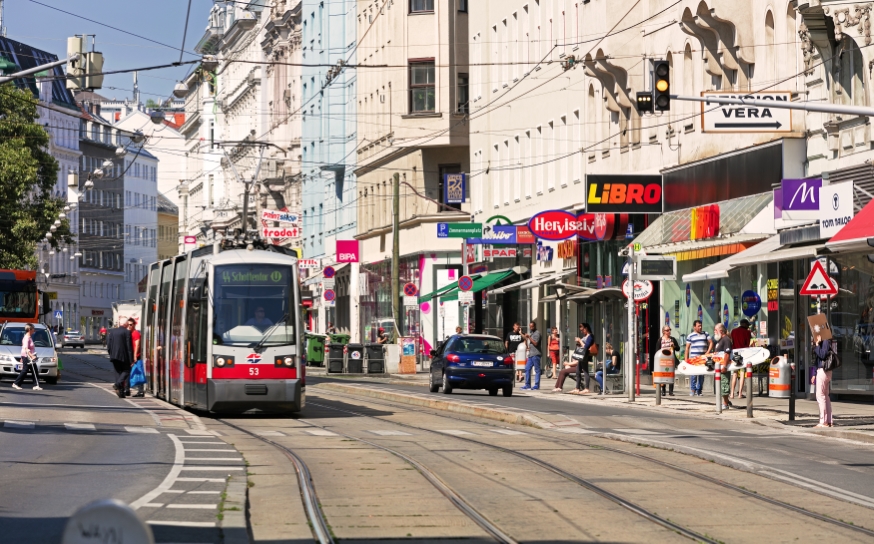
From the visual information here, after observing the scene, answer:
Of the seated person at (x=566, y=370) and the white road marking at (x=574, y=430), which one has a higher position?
the seated person at (x=566, y=370)

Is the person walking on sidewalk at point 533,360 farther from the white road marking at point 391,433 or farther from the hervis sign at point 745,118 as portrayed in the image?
the white road marking at point 391,433

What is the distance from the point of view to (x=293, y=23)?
99812mm

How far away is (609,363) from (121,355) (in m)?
11.4

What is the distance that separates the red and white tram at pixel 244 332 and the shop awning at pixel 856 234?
32.5ft

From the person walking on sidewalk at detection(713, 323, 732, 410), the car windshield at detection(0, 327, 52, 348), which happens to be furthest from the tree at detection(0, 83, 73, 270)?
the person walking on sidewalk at detection(713, 323, 732, 410)

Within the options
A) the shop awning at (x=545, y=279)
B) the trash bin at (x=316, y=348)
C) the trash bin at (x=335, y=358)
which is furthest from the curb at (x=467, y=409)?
the trash bin at (x=316, y=348)

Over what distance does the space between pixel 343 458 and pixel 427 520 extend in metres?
6.63

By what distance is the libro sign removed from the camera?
42500 millimetres

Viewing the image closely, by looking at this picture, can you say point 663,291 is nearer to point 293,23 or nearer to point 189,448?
point 189,448

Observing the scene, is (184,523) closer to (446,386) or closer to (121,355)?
(121,355)

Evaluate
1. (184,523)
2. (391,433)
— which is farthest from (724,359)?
(184,523)

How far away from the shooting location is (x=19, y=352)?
45938 millimetres

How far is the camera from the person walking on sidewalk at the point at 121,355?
1464 inches

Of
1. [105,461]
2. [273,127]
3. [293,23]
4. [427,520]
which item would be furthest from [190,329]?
[273,127]
